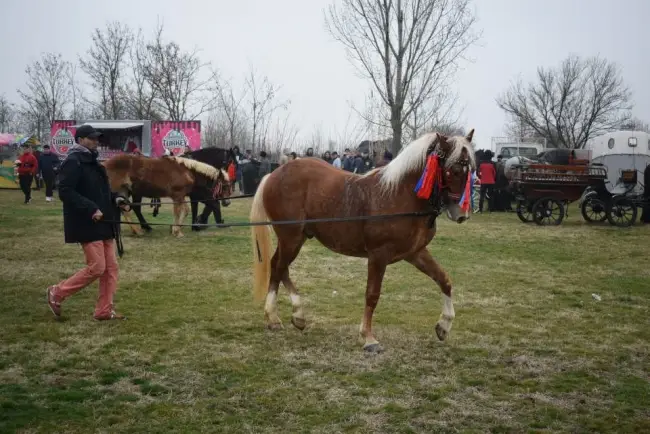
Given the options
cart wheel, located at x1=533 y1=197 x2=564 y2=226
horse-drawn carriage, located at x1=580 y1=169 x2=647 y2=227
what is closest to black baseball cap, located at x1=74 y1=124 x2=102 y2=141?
cart wheel, located at x1=533 y1=197 x2=564 y2=226

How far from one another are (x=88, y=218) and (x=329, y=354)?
2848mm

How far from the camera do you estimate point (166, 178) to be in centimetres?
1330

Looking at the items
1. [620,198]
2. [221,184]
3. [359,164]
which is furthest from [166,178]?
[620,198]

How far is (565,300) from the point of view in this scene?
7660 mm

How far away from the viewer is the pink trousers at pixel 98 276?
620cm

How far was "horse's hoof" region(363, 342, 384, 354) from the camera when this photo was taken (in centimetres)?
543

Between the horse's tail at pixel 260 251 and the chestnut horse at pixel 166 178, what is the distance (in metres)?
6.43

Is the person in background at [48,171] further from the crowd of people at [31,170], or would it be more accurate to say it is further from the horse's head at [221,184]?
the horse's head at [221,184]

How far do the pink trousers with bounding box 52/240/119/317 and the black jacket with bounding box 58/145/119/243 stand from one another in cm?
12

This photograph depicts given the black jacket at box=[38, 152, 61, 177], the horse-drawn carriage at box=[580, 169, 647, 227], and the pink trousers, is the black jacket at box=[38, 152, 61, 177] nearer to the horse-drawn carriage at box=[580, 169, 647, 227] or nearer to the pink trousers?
the pink trousers

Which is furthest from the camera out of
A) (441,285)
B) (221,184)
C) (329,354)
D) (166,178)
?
(221,184)

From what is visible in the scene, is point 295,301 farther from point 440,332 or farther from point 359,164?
point 359,164

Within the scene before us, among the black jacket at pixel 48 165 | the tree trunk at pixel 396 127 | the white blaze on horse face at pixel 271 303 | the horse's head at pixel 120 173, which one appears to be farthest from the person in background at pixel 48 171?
the white blaze on horse face at pixel 271 303

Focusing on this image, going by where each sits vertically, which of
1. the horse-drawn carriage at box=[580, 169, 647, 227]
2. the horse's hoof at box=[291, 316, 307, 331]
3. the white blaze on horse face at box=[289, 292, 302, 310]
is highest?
the horse-drawn carriage at box=[580, 169, 647, 227]
